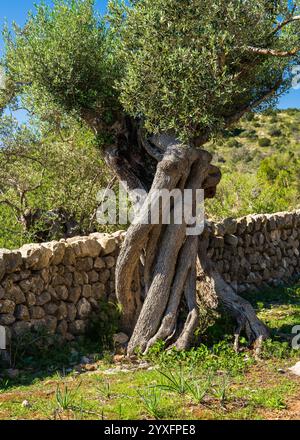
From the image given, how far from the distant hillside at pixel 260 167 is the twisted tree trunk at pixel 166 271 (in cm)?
93

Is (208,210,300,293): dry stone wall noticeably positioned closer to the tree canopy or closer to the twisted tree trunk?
the twisted tree trunk

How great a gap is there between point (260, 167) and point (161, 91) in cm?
2403

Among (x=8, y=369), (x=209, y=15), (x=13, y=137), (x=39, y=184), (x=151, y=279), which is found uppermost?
(x=209, y=15)

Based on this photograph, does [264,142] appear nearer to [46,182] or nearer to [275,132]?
[275,132]

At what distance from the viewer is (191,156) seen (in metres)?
9.28

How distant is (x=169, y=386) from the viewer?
6457 millimetres

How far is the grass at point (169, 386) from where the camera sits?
19.5ft

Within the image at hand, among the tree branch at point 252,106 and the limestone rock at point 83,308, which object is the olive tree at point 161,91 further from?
the limestone rock at point 83,308

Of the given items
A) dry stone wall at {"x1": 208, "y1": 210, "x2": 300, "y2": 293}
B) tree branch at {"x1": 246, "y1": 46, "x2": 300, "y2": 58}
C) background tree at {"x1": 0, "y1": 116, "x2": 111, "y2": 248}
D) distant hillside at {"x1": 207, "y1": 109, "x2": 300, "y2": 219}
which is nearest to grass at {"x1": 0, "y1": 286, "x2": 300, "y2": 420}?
distant hillside at {"x1": 207, "y1": 109, "x2": 300, "y2": 219}

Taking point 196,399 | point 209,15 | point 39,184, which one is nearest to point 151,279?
point 196,399

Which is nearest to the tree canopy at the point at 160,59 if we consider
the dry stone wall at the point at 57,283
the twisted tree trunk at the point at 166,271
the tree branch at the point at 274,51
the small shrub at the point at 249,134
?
the tree branch at the point at 274,51

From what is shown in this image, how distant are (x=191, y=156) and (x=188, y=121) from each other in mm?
601

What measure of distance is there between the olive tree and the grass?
49cm
